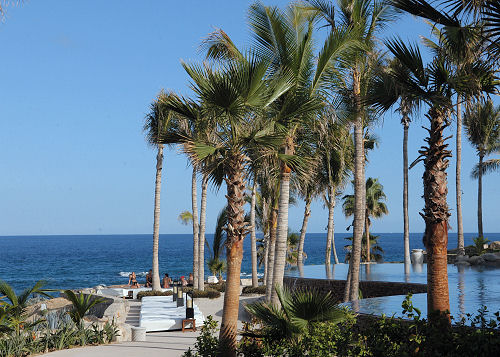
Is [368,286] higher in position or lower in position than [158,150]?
lower

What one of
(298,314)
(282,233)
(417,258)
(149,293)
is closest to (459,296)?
(282,233)

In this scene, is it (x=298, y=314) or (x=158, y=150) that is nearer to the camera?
(x=298, y=314)

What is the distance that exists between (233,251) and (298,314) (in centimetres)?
182

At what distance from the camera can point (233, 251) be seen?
10070 mm

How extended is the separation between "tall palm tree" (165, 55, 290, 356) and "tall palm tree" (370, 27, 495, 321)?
7.46 feet

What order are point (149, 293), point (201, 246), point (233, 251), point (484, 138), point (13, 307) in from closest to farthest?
point (233, 251) < point (13, 307) < point (149, 293) < point (201, 246) < point (484, 138)

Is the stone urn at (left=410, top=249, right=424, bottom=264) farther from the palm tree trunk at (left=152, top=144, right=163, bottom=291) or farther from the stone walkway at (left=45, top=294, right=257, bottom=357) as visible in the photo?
the stone walkway at (left=45, top=294, right=257, bottom=357)

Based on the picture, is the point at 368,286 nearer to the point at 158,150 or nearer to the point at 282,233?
the point at 282,233

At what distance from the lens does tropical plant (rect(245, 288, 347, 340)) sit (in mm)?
8812

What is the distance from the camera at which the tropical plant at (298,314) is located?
28.9ft

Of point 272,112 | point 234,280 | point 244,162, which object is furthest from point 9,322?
point 272,112

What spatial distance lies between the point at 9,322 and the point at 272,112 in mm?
8046

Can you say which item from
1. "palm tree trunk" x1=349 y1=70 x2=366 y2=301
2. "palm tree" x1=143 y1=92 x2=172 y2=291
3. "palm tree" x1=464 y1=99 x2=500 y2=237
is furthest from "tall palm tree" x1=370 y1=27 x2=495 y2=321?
"palm tree" x1=464 y1=99 x2=500 y2=237

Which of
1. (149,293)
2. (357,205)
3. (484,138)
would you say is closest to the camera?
(357,205)
